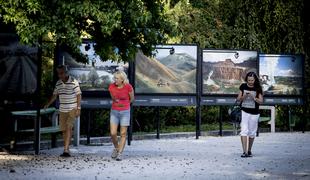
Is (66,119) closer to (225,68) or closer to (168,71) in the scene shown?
(168,71)

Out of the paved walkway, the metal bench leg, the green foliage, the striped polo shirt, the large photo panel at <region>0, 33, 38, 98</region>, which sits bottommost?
the paved walkway

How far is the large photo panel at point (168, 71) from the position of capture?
51.9ft

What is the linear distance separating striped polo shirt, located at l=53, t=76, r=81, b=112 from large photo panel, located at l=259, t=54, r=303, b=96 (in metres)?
8.32

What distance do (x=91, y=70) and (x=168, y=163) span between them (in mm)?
4584

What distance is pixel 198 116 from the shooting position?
16.5 meters

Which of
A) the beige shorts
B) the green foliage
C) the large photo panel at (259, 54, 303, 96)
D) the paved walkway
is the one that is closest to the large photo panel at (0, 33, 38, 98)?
the beige shorts

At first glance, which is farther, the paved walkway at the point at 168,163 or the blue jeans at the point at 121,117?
the blue jeans at the point at 121,117

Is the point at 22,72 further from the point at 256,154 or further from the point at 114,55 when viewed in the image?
the point at 256,154

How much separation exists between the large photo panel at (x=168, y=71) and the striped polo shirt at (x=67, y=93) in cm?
372

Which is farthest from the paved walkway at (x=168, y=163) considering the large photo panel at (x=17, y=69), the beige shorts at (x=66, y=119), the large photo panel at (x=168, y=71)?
the large photo panel at (x=168, y=71)

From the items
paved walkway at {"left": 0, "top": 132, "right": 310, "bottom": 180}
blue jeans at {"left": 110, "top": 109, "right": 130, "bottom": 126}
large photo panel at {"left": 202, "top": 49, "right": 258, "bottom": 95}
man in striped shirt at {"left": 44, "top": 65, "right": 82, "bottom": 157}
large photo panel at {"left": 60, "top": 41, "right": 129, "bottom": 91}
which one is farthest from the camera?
large photo panel at {"left": 202, "top": 49, "right": 258, "bottom": 95}

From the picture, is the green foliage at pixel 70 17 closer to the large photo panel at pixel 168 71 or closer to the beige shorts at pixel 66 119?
the beige shorts at pixel 66 119

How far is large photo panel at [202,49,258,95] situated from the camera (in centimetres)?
1719

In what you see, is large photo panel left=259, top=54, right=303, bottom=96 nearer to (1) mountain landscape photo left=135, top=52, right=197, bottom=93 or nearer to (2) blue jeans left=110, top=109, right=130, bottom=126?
(1) mountain landscape photo left=135, top=52, right=197, bottom=93
